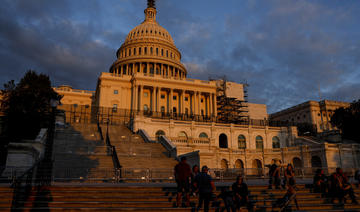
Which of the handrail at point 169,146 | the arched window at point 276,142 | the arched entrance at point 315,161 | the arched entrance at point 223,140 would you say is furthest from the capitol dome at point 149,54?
the arched entrance at point 315,161

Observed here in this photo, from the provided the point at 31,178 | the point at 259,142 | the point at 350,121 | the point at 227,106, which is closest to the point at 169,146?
the point at 31,178

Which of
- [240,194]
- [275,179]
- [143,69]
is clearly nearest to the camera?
[240,194]

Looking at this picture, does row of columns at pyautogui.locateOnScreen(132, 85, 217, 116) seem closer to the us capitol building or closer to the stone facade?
the us capitol building

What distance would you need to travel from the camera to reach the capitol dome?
87625 millimetres

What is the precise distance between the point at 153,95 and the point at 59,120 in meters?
32.6

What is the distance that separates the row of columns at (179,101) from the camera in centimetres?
7000

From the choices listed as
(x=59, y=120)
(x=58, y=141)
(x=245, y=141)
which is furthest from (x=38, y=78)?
(x=245, y=141)

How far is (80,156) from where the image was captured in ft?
86.5

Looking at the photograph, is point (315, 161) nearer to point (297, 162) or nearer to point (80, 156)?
point (297, 162)

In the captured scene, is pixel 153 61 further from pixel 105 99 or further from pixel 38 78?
pixel 38 78

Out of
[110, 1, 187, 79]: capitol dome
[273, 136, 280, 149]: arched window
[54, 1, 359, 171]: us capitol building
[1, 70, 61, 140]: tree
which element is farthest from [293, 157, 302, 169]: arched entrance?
[110, 1, 187, 79]: capitol dome

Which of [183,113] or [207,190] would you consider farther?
[183,113]

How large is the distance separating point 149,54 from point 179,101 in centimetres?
2260

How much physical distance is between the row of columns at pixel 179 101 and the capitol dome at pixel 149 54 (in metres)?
14.1
